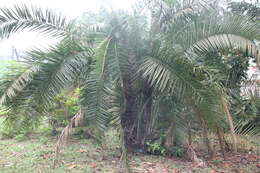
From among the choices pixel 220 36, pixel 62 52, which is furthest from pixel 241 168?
pixel 62 52

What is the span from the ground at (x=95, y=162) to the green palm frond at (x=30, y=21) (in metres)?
2.10

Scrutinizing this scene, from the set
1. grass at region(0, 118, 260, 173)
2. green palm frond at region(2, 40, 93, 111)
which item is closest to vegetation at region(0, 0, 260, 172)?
green palm frond at region(2, 40, 93, 111)

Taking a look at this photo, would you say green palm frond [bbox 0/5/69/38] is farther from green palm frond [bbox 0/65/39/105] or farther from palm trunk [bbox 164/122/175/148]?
palm trunk [bbox 164/122/175/148]

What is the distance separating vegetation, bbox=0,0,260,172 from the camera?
3068mm

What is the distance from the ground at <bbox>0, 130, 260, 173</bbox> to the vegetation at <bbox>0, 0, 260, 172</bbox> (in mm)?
285

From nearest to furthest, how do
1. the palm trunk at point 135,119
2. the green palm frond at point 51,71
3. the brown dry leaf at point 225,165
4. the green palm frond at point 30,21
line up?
the green palm frond at point 51,71
the green palm frond at point 30,21
the brown dry leaf at point 225,165
the palm trunk at point 135,119

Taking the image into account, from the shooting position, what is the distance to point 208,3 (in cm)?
403

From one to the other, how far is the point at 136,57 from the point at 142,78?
36cm

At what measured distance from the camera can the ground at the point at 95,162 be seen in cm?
354

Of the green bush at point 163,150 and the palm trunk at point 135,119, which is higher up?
the palm trunk at point 135,119

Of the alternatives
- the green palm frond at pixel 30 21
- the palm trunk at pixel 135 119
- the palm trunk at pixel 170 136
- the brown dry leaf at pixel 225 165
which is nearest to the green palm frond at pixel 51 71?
the green palm frond at pixel 30 21

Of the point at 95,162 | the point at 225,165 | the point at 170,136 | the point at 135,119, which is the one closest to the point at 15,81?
the point at 95,162

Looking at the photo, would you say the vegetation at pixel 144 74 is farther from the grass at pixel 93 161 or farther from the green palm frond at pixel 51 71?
the grass at pixel 93 161

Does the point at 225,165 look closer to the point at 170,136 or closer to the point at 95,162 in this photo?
the point at 170,136
